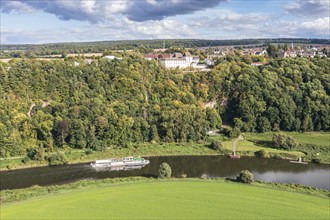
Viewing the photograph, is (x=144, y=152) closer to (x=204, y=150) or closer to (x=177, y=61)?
(x=204, y=150)

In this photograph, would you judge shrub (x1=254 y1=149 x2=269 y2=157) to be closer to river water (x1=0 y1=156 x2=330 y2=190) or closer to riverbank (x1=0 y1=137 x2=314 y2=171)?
riverbank (x1=0 y1=137 x2=314 y2=171)

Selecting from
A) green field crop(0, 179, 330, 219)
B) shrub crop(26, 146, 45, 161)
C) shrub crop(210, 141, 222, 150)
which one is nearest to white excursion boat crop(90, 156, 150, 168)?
shrub crop(26, 146, 45, 161)

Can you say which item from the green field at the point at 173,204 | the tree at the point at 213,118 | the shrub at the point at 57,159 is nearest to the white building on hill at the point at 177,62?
the tree at the point at 213,118

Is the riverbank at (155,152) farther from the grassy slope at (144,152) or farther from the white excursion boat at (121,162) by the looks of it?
the white excursion boat at (121,162)

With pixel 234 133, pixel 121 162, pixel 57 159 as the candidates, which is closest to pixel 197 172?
pixel 121 162

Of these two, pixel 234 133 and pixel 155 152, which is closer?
pixel 155 152

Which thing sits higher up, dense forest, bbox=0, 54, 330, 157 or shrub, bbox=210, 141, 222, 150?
dense forest, bbox=0, 54, 330, 157
